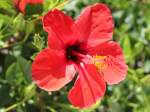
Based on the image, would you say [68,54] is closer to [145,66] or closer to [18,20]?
[18,20]

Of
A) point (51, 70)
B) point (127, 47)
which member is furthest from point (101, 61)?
point (127, 47)

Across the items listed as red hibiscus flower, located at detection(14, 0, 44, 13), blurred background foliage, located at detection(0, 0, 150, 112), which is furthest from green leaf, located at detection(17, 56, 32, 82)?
red hibiscus flower, located at detection(14, 0, 44, 13)

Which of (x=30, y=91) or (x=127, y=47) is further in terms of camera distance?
(x=127, y=47)

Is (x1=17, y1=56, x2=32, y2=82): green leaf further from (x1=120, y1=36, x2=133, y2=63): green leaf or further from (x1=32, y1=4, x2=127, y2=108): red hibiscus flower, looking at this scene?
(x1=120, y1=36, x2=133, y2=63): green leaf

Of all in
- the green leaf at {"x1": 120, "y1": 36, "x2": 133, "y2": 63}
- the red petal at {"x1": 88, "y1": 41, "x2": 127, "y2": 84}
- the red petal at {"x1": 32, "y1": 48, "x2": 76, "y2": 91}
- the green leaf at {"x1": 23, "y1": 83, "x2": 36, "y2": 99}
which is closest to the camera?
the red petal at {"x1": 32, "y1": 48, "x2": 76, "y2": 91}

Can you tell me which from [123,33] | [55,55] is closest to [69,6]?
[123,33]

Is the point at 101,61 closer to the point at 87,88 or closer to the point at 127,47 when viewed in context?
the point at 87,88
